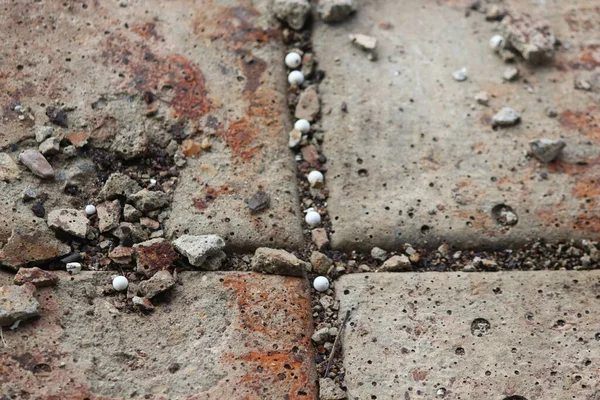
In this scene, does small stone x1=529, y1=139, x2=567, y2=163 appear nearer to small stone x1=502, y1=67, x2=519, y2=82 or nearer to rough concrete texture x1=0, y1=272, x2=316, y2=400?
small stone x1=502, y1=67, x2=519, y2=82

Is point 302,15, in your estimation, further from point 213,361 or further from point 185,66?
point 213,361

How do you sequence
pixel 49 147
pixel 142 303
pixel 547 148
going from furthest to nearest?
pixel 547 148, pixel 49 147, pixel 142 303

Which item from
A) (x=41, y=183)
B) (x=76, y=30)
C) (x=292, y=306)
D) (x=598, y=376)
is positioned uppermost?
(x=76, y=30)

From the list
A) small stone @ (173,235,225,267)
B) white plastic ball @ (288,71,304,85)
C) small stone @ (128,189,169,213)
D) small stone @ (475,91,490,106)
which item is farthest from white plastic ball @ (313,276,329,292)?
small stone @ (475,91,490,106)

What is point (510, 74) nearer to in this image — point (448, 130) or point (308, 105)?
point (448, 130)

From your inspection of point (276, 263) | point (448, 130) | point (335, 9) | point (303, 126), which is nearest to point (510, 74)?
point (448, 130)

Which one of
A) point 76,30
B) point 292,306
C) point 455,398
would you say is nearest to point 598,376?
point 455,398
